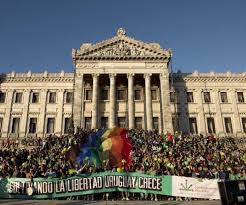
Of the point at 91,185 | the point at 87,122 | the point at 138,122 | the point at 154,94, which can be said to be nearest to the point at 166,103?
the point at 154,94

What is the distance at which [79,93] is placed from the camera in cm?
4272

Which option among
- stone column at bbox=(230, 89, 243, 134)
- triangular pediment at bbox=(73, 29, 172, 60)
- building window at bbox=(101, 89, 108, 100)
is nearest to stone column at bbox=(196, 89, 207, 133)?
stone column at bbox=(230, 89, 243, 134)

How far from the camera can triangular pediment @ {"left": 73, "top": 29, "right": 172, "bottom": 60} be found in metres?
43.9

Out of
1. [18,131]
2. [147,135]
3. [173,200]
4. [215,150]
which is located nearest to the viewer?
[173,200]

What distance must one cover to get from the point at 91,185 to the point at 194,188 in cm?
601

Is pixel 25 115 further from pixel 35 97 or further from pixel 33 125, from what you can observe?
pixel 35 97

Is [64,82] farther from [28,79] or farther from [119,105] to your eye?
[119,105]

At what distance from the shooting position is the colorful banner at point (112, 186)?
1858cm

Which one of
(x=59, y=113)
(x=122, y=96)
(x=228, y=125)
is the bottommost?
(x=228, y=125)

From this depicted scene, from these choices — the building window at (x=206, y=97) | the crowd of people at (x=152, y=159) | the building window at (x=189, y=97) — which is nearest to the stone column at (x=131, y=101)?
the crowd of people at (x=152, y=159)

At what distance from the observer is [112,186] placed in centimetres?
1869

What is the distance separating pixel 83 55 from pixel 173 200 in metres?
29.3

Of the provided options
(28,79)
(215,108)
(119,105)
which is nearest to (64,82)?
(28,79)

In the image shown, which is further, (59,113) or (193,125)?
(59,113)
